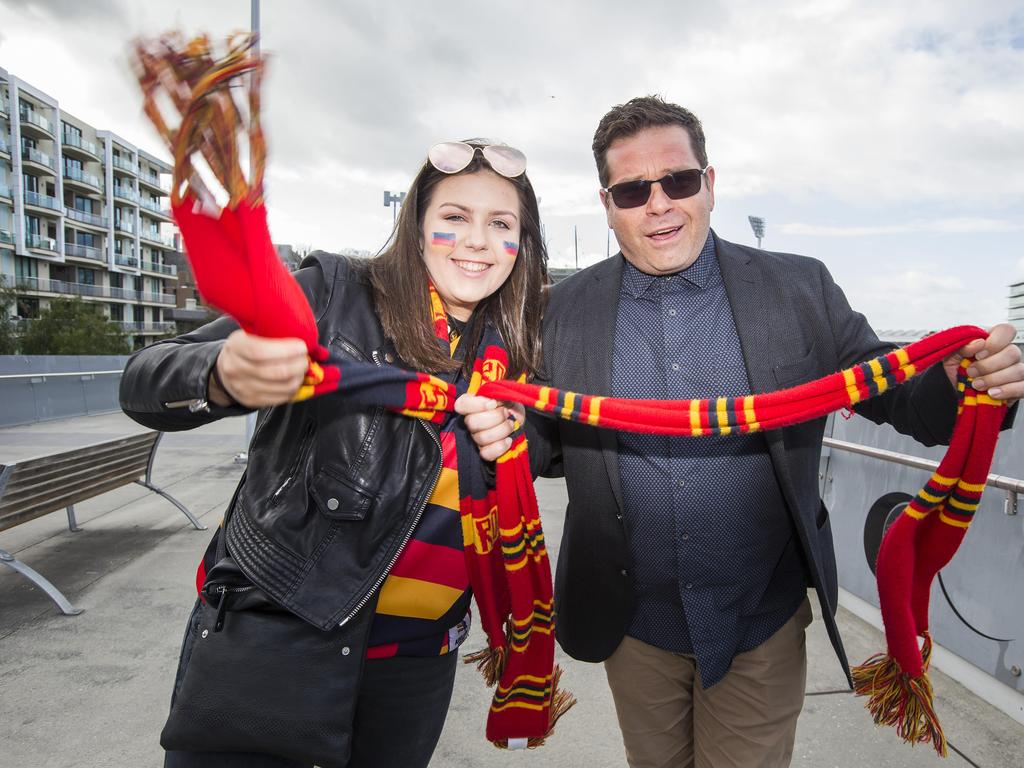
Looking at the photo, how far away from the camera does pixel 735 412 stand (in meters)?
1.83

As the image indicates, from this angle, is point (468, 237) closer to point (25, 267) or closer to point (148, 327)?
point (25, 267)

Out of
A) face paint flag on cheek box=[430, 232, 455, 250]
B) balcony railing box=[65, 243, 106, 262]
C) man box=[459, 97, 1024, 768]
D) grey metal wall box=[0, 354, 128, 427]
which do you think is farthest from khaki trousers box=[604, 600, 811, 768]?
balcony railing box=[65, 243, 106, 262]

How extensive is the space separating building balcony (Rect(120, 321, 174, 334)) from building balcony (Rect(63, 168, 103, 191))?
42.7 feet

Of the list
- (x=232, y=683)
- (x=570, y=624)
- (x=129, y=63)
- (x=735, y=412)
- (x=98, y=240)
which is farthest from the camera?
(x=98, y=240)

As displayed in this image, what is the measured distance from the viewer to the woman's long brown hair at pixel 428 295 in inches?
74.3

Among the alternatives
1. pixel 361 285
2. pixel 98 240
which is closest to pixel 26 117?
pixel 98 240

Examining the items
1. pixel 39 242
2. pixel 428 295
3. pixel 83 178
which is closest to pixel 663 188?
pixel 428 295

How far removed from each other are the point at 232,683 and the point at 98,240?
75.4 m

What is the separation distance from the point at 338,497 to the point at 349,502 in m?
0.03

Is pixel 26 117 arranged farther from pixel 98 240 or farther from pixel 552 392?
pixel 552 392

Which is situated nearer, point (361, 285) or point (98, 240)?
point (361, 285)

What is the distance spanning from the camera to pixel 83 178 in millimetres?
60438

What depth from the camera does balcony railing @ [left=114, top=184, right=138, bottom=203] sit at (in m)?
66.7

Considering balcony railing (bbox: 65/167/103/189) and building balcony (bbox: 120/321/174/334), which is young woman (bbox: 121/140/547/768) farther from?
balcony railing (bbox: 65/167/103/189)
